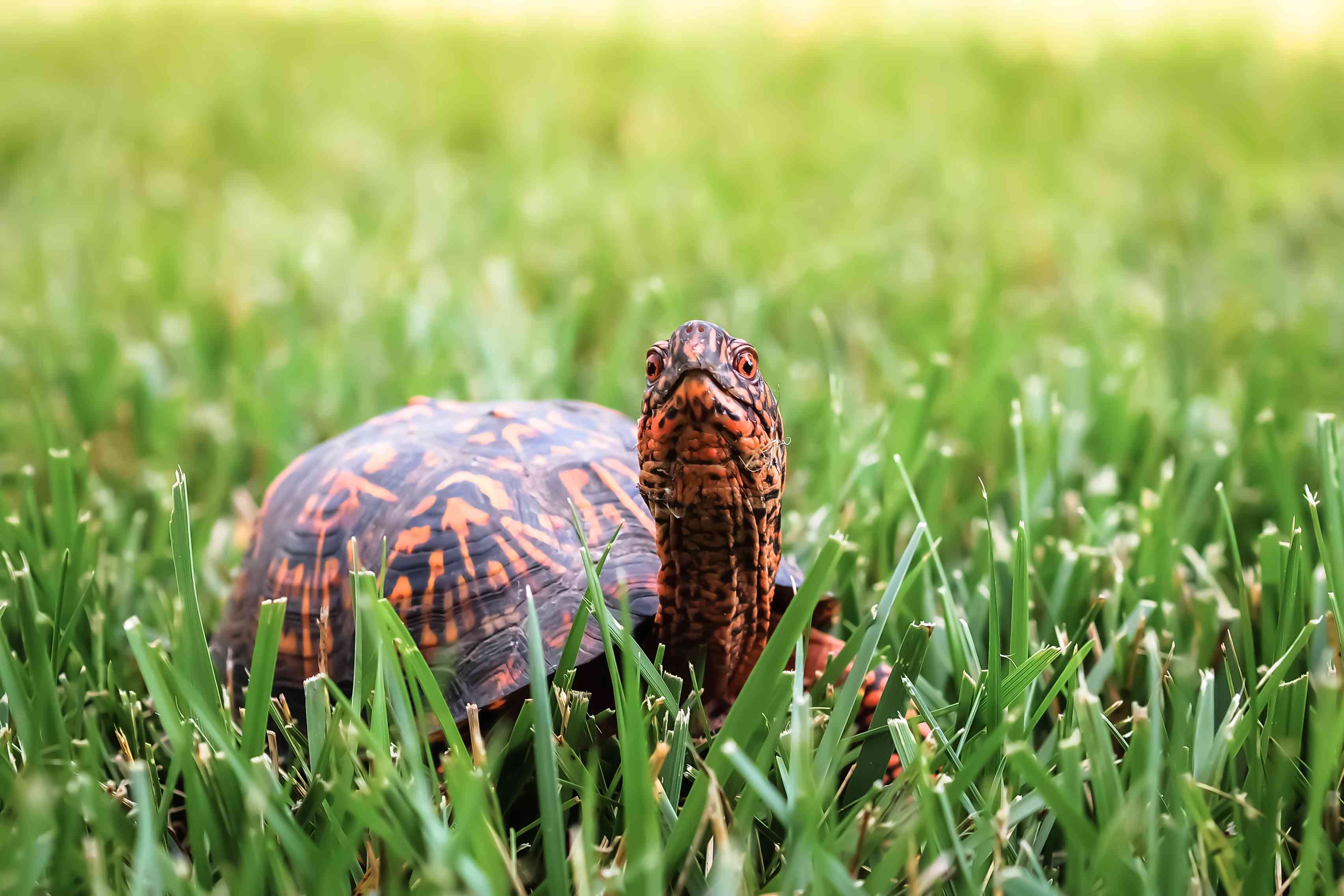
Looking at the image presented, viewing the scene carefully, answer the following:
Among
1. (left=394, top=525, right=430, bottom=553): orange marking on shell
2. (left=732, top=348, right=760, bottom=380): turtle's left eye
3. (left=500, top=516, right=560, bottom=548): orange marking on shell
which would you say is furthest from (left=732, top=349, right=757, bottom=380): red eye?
(left=394, top=525, right=430, bottom=553): orange marking on shell

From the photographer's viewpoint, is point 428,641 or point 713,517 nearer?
point 713,517

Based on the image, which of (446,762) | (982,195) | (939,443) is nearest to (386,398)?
(939,443)

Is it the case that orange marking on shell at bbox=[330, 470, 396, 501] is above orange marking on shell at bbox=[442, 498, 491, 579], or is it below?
above

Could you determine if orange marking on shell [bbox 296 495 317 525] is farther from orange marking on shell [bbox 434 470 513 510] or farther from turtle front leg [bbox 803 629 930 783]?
turtle front leg [bbox 803 629 930 783]

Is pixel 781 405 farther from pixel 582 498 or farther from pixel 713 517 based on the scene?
pixel 713 517

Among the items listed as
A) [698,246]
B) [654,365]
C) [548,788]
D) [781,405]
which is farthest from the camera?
[698,246]

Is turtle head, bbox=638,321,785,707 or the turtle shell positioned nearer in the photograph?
turtle head, bbox=638,321,785,707

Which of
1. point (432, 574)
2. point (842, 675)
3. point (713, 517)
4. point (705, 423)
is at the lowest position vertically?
point (842, 675)

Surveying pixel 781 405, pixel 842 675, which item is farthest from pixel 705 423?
pixel 781 405
